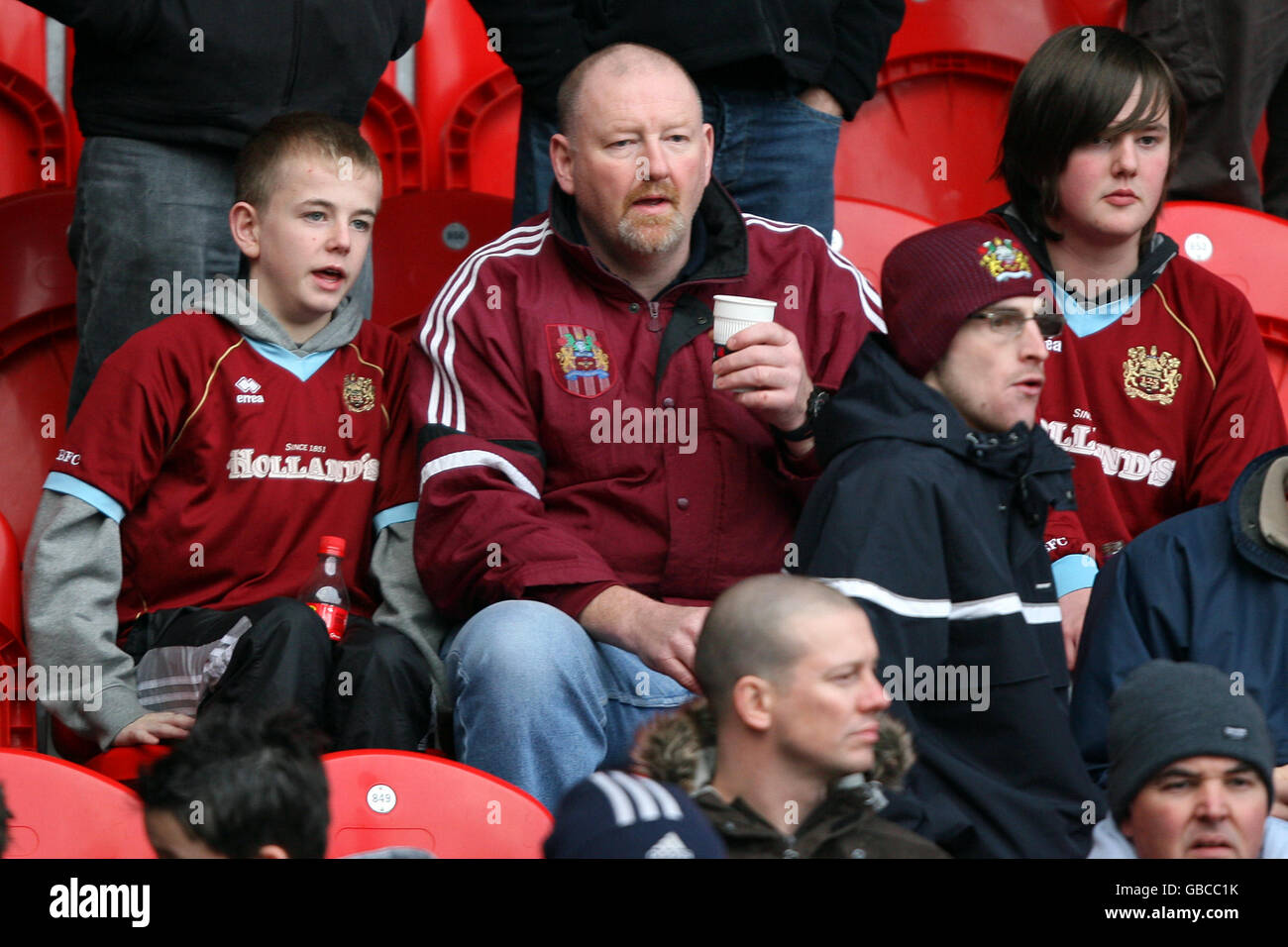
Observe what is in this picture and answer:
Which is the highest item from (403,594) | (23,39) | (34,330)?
(23,39)

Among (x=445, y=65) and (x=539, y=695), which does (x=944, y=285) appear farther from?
(x=445, y=65)

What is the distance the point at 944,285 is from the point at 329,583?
4.17 feet

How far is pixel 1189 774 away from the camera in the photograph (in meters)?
2.66

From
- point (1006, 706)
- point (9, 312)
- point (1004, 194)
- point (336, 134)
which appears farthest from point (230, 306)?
point (1004, 194)

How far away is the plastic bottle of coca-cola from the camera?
3.29 meters

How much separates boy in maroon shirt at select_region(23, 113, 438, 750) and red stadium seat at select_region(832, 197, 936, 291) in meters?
1.35

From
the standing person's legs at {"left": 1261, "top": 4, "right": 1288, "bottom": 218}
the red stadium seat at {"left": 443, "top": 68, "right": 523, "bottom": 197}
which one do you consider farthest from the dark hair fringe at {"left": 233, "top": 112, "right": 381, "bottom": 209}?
the standing person's legs at {"left": 1261, "top": 4, "right": 1288, "bottom": 218}

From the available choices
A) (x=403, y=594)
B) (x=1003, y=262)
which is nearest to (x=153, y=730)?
(x=403, y=594)

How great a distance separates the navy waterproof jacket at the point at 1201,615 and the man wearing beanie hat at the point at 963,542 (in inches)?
8.1

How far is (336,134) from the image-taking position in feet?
11.6

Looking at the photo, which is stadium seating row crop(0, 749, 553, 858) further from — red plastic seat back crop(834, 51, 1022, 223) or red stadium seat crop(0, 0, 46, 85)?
red plastic seat back crop(834, 51, 1022, 223)

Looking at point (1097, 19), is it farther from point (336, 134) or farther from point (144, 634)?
point (144, 634)

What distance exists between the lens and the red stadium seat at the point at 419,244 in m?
4.52

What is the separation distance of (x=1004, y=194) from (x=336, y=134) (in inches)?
101
